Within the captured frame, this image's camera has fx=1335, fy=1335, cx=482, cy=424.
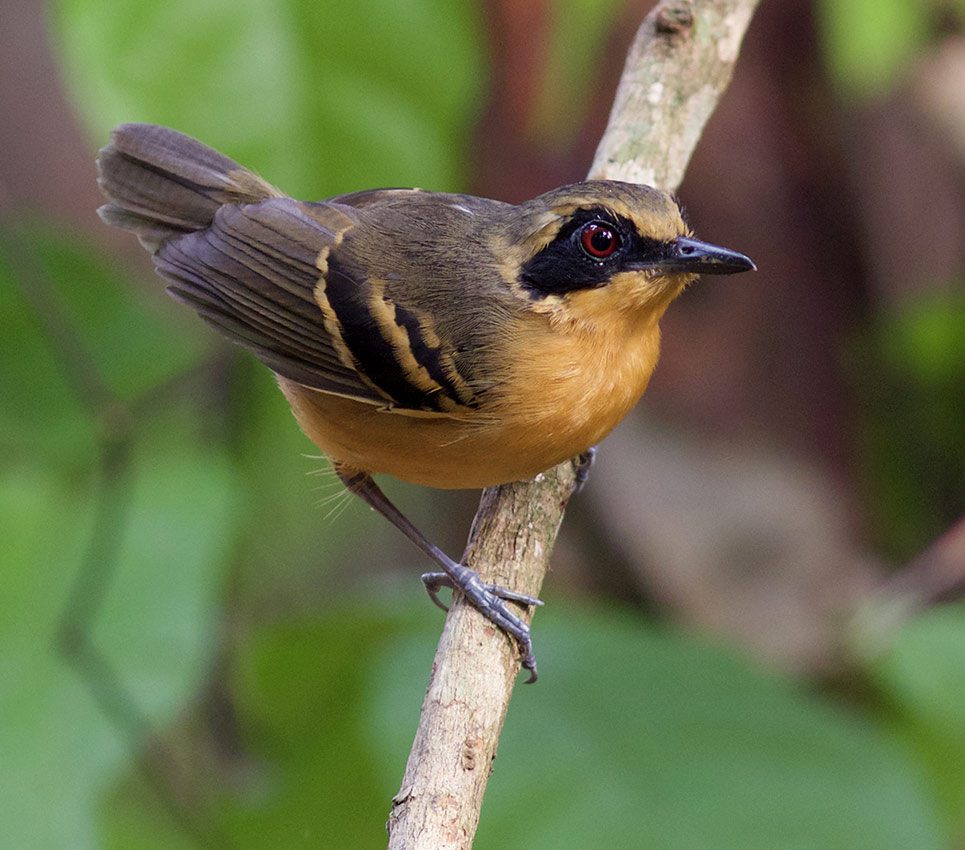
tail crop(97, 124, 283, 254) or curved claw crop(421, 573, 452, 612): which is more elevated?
tail crop(97, 124, 283, 254)

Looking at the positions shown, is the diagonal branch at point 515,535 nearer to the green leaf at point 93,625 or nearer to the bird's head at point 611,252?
the bird's head at point 611,252

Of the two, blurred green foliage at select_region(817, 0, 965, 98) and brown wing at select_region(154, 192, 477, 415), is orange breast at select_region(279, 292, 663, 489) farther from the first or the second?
blurred green foliage at select_region(817, 0, 965, 98)

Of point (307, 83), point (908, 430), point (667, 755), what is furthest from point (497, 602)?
point (908, 430)

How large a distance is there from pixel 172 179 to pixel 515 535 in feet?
4.51

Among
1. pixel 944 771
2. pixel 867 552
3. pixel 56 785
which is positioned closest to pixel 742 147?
pixel 867 552

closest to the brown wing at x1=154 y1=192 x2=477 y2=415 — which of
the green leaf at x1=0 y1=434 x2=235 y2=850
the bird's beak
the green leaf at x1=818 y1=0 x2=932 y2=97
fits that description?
the bird's beak

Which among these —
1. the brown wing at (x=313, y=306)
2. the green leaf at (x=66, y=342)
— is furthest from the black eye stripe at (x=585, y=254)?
the green leaf at (x=66, y=342)

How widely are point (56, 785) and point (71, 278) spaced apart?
1.68m

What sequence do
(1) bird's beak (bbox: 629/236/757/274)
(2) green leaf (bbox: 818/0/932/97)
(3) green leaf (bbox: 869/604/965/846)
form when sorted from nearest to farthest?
(1) bird's beak (bbox: 629/236/757/274) → (2) green leaf (bbox: 818/0/932/97) → (3) green leaf (bbox: 869/604/965/846)

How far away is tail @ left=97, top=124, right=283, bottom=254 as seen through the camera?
3555 millimetres

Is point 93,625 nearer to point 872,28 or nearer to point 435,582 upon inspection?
point 435,582

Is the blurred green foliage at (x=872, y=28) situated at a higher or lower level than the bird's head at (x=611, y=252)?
higher

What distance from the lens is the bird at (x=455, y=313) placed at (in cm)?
300

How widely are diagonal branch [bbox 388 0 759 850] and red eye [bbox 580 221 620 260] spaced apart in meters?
0.45
